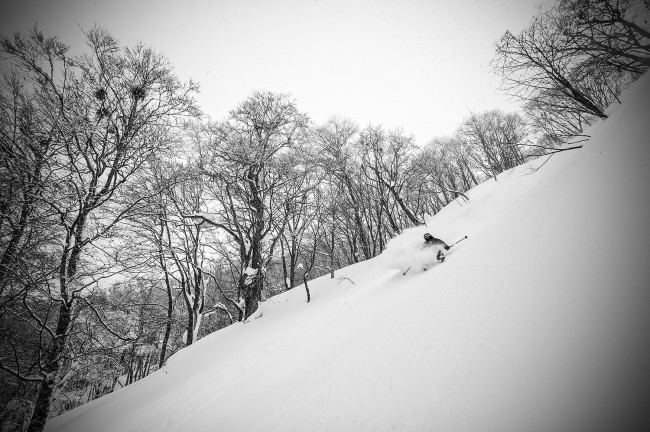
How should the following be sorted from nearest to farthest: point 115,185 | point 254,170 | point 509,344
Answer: point 509,344
point 115,185
point 254,170

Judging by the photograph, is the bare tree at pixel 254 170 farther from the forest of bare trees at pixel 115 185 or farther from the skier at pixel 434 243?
the skier at pixel 434 243

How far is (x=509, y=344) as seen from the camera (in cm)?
180

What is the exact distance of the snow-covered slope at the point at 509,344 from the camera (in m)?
1.33

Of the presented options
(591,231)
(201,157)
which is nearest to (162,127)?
(201,157)

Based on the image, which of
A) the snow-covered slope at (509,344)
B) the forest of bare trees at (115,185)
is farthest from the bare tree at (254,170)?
the snow-covered slope at (509,344)

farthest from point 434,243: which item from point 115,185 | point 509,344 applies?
point 115,185

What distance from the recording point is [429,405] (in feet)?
5.78

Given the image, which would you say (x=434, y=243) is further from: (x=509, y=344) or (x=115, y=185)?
(x=115, y=185)

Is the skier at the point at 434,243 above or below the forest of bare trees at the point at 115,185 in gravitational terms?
below

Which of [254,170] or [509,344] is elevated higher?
[254,170]

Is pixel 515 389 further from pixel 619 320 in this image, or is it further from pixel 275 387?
pixel 275 387

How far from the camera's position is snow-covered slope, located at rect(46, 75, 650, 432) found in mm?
1330

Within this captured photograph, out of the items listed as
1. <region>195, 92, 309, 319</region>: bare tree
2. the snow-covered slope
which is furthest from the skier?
<region>195, 92, 309, 319</region>: bare tree

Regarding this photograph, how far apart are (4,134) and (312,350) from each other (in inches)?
300
